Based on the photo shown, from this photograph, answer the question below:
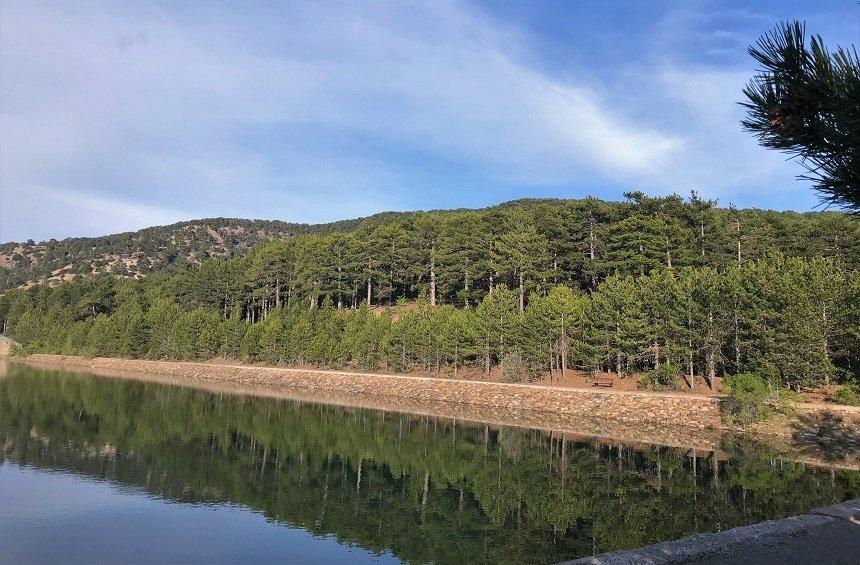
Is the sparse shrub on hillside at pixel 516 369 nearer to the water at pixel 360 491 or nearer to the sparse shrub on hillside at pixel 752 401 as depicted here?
the water at pixel 360 491

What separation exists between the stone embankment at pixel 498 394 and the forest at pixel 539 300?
367 centimetres

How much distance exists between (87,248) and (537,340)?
192287 mm

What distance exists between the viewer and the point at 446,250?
71.7 meters

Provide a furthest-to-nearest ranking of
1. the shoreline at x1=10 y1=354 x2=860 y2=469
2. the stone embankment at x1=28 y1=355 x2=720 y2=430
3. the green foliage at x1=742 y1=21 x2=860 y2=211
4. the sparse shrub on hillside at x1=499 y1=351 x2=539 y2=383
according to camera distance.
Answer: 1. the sparse shrub on hillside at x1=499 y1=351 x2=539 y2=383
2. the stone embankment at x1=28 y1=355 x2=720 y2=430
3. the shoreline at x1=10 y1=354 x2=860 y2=469
4. the green foliage at x1=742 y1=21 x2=860 y2=211

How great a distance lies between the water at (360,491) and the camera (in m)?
15.3

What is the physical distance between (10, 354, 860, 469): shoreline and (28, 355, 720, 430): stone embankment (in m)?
0.06

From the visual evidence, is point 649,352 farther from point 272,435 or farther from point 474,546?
point 474,546

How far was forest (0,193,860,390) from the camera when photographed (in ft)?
117

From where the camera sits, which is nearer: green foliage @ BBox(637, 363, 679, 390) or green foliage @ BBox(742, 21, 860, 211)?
green foliage @ BBox(742, 21, 860, 211)

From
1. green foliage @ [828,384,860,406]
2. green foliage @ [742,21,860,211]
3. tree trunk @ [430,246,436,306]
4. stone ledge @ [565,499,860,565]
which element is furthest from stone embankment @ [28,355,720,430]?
green foliage @ [742,21,860,211]

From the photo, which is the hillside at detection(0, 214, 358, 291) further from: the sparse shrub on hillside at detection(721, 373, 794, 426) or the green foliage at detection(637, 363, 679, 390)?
the sparse shrub on hillside at detection(721, 373, 794, 426)

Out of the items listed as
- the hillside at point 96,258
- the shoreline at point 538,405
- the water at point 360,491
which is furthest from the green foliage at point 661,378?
the hillside at point 96,258

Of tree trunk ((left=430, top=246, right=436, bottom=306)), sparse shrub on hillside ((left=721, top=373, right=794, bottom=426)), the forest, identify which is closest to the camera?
sparse shrub on hillside ((left=721, top=373, right=794, bottom=426))

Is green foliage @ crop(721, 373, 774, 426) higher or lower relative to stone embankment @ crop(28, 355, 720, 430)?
higher
